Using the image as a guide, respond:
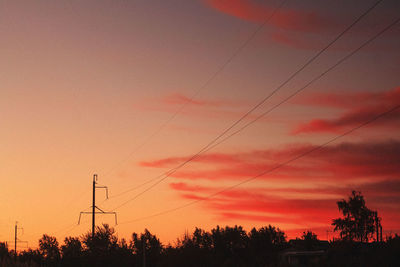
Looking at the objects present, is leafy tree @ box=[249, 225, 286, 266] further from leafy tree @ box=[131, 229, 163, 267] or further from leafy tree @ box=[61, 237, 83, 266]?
leafy tree @ box=[61, 237, 83, 266]

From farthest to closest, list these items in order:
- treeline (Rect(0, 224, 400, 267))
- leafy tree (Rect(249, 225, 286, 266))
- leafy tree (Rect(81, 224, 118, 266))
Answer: leafy tree (Rect(249, 225, 286, 266)), leafy tree (Rect(81, 224, 118, 266)), treeline (Rect(0, 224, 400, 267))

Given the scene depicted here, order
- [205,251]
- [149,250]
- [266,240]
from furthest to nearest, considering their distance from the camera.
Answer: [266,240] < [149,250] < [205,251]

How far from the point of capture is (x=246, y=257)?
129 m

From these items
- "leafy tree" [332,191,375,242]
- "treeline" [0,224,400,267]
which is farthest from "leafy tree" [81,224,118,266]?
"leafy tree" [332,191,375,242]

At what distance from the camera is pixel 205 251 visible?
84.7 meters

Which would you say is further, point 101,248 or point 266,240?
point 266,240

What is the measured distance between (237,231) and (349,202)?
39962mm

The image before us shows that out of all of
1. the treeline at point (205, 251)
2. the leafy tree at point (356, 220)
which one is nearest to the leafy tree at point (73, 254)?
the treeline at point (205, 251)

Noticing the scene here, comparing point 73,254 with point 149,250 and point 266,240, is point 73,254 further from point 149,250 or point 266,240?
point 266,240

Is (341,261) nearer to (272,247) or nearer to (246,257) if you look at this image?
(246,257)

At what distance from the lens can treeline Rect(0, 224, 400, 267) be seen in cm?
6003

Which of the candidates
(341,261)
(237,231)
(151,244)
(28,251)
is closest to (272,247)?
(237,231)

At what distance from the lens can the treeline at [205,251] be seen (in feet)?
197

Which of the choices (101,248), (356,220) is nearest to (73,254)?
(101,248)
